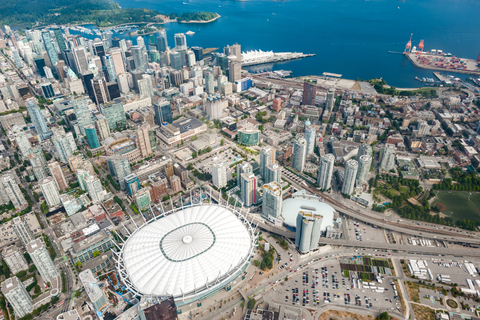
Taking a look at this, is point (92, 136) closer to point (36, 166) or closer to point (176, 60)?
point (36, 166)

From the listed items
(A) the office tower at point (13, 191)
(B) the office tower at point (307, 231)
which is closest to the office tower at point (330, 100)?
(B) the office tower at point (307, 231)

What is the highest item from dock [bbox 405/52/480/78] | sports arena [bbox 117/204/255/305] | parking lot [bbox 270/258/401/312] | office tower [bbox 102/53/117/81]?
office tower [bbox 102/53/117/81]

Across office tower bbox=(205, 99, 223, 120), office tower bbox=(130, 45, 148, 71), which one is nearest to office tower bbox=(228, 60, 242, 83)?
office tower bbox=(205, 99, 223, 120)

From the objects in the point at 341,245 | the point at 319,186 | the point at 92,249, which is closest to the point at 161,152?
the point at 92,249

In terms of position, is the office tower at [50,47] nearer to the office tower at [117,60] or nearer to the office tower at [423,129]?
the office tower at [117,60]

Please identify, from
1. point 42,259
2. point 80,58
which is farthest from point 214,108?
point 80,58

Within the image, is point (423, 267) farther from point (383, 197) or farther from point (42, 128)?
point (42, 128)

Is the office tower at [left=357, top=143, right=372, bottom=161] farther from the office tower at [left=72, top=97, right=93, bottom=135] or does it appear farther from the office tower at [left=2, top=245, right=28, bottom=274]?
the office tower at [left=72, top=97, right=93, bottom=135]

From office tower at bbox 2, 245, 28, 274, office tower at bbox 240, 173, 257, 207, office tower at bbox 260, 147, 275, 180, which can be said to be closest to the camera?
office tower at bbox 2, 245, 28, 274
